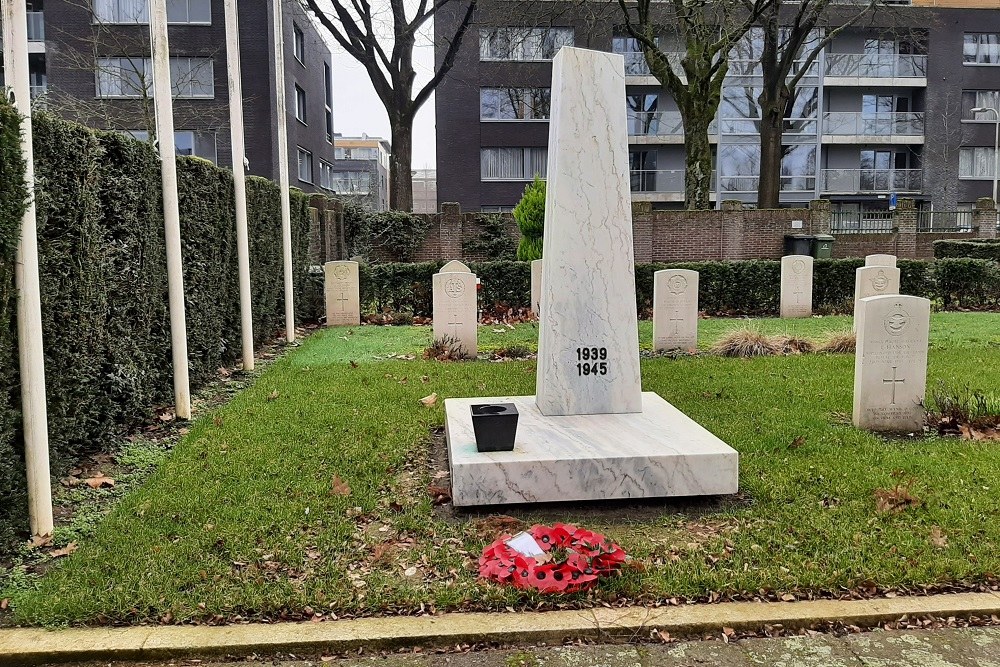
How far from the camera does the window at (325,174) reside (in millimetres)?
37166

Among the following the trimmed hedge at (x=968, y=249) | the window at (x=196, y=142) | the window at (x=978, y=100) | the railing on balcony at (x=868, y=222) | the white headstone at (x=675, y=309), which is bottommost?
the white headstone at (x=675, y=309)

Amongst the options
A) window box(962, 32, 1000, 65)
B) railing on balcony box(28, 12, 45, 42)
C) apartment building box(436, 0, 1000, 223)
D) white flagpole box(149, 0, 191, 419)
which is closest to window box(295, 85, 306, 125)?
apartment building box(436, 0, 1000, 223)

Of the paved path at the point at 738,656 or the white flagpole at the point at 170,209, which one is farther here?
the white flagpole at the point at 170,209

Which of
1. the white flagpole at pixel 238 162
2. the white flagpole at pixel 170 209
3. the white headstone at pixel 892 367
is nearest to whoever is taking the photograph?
the white headstone at pixel 892 367

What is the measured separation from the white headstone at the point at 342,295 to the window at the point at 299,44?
71.9ft

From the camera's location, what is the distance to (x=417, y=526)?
4.31 meters

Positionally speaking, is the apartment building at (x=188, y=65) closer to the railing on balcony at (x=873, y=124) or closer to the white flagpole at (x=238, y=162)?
the white flagpole at (x=238, y=162)

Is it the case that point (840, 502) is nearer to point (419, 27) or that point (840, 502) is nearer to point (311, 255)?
point (311, 255)

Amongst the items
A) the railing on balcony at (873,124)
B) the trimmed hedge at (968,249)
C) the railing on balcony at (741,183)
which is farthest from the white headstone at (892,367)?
the railing on balcony at (873,124)

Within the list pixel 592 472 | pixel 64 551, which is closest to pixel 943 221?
pixel 592 472

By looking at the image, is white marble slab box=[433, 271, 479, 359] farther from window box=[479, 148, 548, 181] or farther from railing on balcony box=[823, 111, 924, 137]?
railing on balcony box=[823, 111, 924, 137]

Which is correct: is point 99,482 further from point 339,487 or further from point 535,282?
point 535,282

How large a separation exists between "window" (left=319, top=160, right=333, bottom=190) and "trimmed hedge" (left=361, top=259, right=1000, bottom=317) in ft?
75.9

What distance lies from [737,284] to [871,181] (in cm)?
2651
